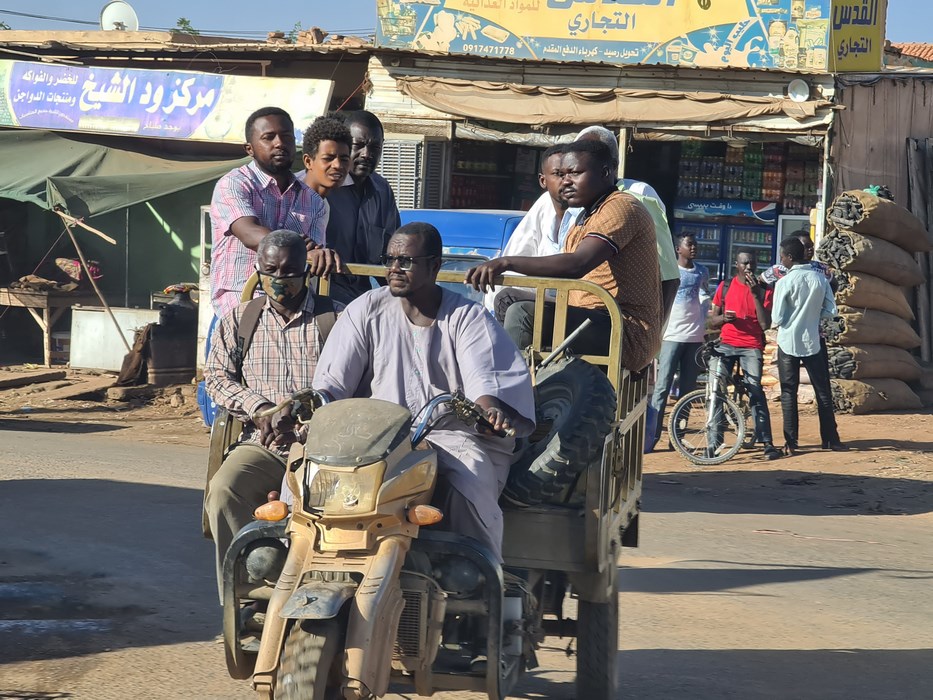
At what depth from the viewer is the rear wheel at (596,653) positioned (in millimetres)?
4492

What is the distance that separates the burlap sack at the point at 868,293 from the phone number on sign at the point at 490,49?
498 centimetres

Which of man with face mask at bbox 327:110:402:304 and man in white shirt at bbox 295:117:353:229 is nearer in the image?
man in white shirt at bbox 295:117:353:229

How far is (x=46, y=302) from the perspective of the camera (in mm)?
17031

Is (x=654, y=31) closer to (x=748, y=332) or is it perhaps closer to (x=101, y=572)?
(x=748, y=332)

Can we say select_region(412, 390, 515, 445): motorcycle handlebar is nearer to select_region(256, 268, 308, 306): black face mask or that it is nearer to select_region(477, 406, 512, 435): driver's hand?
select_region(477, 406, 512, 435): driver's hand

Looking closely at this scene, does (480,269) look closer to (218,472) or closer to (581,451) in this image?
(581,451)

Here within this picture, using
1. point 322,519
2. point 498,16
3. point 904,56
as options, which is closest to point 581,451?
point 322,519

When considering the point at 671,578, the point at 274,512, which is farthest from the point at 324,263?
the point at 671,578

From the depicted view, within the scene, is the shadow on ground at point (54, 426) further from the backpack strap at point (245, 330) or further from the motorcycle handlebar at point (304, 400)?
the motorcycle handlebar at point (304, 400)

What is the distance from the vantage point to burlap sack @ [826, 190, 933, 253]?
1370cm

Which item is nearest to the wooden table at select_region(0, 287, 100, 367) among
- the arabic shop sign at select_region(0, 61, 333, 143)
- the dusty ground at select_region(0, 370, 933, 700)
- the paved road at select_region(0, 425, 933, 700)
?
the arabic shop sign at select_region(0, 61, 333, 143)

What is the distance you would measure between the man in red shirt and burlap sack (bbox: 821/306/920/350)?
87.3 inches

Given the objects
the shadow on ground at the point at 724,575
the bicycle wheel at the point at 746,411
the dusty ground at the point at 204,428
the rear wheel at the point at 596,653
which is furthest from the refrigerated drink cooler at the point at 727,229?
the rear wheel at the point at 596,653

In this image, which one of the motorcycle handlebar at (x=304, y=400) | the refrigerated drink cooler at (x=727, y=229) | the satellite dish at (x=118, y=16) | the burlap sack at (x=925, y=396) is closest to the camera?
the motorcycle handlebar at (x=304, y=400)
